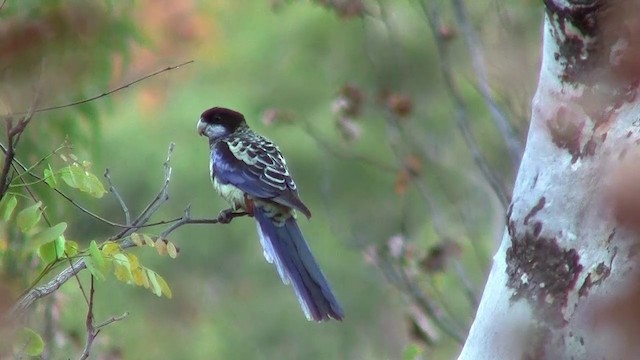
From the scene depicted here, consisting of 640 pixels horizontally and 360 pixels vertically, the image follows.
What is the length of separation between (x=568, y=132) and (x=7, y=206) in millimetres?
1296

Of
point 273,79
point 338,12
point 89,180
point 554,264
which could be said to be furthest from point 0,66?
point 273,79

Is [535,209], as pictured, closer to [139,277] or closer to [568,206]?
A: [568,206]

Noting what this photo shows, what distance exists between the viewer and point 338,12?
514 cm

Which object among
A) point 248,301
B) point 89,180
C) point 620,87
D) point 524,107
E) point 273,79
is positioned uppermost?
point 273,79

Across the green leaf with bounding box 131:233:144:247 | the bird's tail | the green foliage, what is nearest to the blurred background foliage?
the bird's tail

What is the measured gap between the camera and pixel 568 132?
2453mm

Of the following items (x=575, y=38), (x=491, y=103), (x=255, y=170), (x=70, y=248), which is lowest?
(x=575, y=38)

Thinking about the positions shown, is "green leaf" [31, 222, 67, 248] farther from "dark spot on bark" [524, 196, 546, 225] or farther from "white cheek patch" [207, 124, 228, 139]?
"white cheek patch" [207, 124, 228, 139]

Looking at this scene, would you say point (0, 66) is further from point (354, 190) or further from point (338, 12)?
point (354, 190)

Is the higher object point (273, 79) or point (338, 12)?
point (273, 79)

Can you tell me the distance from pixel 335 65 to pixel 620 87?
548 cm

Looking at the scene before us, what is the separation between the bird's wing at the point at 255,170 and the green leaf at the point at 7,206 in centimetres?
154

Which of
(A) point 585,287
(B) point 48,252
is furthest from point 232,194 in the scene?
(A) point 585,287

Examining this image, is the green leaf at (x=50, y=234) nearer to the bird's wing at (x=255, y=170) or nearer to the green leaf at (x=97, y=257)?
the green leaf at (x=97, y=257)
